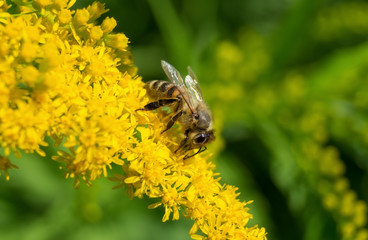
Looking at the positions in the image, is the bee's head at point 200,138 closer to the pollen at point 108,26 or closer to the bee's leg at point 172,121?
the bee's leg at point 172,121

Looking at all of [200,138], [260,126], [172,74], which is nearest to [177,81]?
[172,74]

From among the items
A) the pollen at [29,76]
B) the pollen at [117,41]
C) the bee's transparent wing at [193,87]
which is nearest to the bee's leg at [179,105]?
the bee's transparent wing at [193,87]

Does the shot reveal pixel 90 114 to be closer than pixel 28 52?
No

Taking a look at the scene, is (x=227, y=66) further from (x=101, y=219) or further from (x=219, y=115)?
(x=101, y=219)

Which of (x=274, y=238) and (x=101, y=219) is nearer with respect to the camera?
(x=101, y=219)

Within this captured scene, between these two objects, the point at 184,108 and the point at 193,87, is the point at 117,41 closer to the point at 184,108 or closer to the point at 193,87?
the point at 184,108

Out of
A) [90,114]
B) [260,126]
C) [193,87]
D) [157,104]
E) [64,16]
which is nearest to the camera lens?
[90,114]

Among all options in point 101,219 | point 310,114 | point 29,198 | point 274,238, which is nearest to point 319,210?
point 274,238
